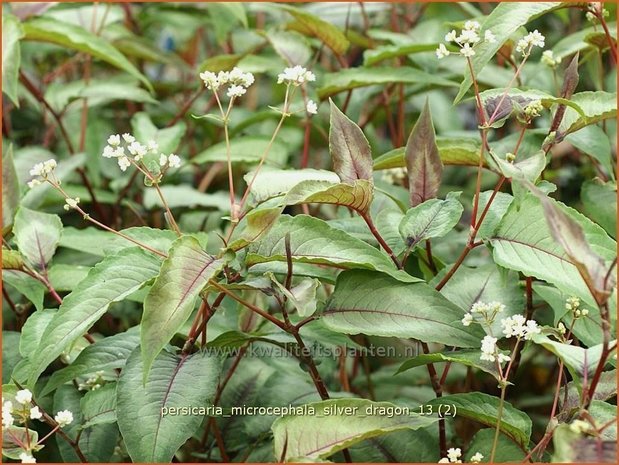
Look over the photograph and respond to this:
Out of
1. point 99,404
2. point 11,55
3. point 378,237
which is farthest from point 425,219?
point 11,55

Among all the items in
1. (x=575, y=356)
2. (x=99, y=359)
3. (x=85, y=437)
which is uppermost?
(x=575, y=356)

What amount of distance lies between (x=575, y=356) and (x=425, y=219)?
0.20 meters

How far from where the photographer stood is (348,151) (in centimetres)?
84

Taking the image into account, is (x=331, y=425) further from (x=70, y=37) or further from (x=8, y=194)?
(x=70, y=37)

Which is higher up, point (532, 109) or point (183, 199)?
point (532, 109)

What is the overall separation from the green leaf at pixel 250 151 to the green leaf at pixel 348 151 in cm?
43

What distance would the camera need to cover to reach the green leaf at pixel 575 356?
2.26 feet

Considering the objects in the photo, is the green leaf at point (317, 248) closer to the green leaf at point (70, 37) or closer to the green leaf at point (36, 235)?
the green leaf at point (36, 235)

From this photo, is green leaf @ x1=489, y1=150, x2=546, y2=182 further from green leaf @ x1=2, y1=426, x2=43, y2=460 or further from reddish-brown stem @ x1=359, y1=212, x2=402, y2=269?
green leaf @ x1=2, y1=426, x2=43, y2=460

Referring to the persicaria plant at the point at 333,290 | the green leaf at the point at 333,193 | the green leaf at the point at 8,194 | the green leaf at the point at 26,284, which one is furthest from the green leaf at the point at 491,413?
the green leaf at the point at 8,194

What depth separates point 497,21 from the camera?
892 millimetres

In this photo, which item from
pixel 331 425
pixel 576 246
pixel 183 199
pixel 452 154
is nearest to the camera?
pixel 576 246

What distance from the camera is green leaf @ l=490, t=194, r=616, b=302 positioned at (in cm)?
77

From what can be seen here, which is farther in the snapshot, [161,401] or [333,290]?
[333,290]
